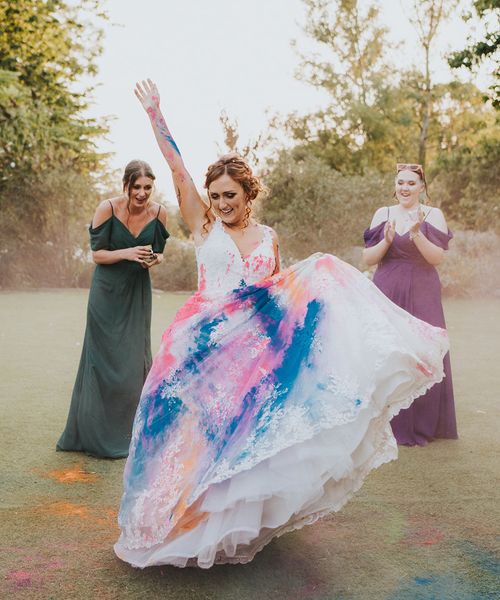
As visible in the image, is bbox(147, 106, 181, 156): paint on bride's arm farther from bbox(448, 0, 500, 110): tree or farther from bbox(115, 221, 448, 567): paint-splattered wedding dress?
bbox(448, 0, 500, 110): tree

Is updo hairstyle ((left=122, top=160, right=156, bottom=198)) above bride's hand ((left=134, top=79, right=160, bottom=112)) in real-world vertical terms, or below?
below

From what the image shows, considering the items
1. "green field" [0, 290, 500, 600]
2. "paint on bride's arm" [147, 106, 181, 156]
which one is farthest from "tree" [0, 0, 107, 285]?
"paint on bride's arm" [147, 106, 181, 156]

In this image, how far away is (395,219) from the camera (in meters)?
6.48

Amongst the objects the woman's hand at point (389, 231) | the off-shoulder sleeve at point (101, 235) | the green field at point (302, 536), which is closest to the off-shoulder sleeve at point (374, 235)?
the woman's hand at point (389, 231)

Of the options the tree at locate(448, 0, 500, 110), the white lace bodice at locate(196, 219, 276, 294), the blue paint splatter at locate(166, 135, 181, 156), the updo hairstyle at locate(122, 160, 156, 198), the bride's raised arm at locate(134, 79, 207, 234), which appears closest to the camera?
the white lace bodice at locate(196, 219, 276, 294)

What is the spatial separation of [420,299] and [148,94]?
3174mm

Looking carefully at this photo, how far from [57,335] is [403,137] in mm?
25807

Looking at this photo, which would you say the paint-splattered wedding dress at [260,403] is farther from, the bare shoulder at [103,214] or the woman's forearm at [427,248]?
the woman's forearm at [427,248]

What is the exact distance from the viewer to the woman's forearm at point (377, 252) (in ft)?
20.9

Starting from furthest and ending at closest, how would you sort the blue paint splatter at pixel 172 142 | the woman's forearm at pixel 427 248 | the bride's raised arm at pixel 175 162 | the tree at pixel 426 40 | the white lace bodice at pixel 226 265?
the tree at pixel 426 40
the woman's forearm at pixel 427 248
the blue paint splatter at pixel 172 142
the bride's raised arm at pixel 175 162
the white lace bodice at pixel 226 265

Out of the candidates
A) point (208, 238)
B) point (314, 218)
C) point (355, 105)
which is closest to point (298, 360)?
point (208, 238)

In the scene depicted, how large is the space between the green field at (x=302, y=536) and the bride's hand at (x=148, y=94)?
2.28 meters

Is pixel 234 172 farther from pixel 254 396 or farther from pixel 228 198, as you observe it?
pixel 254 396

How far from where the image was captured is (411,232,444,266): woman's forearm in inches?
244
